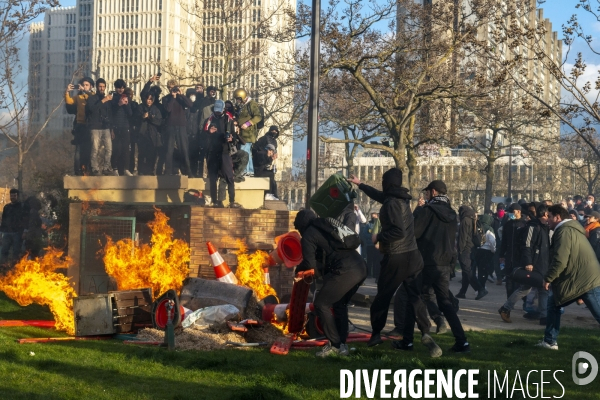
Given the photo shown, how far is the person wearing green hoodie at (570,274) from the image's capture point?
364 inches

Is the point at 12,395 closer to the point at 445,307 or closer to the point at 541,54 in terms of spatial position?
the point at 445,307

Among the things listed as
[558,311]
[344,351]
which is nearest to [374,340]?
[344,351]

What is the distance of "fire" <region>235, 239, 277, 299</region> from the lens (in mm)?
11838

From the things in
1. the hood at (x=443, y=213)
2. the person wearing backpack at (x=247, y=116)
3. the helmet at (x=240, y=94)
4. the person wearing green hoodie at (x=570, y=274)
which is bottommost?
the person wearing green hoodie at (x=570, y=274)

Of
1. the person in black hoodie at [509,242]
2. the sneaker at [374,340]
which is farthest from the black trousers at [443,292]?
the person in black hoodie at [509,242]

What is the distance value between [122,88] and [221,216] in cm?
514

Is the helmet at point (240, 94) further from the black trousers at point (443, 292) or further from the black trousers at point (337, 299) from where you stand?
the black trousers at point (337, 299)

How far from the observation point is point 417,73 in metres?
19.9

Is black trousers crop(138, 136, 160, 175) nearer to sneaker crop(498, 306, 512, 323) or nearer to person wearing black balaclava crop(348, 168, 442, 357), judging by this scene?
sneaker crop(498, 306, 512, 323)

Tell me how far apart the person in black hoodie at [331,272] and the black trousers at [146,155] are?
359 inches

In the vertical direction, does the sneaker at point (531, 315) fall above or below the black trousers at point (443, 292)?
below

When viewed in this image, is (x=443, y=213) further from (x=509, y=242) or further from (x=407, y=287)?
(x=509, y=242)

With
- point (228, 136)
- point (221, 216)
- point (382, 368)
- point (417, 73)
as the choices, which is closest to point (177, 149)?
point (228, 136)

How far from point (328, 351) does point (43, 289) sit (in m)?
4.25
